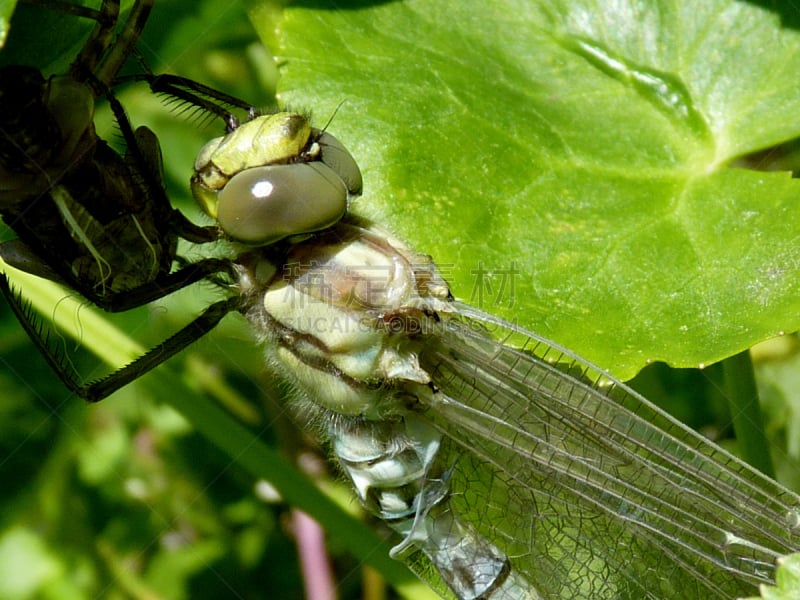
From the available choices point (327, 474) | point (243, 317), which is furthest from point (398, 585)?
point (243, 317)

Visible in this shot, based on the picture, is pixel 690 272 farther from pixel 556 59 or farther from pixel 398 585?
pixel 398 585

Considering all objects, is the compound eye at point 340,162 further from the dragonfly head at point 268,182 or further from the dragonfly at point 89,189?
the dragonfly at point 89,189

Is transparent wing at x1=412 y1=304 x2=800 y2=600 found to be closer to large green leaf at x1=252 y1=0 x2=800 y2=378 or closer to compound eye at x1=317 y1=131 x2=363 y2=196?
large green leaf at x1=252 y1=0 x2=800 y2=378

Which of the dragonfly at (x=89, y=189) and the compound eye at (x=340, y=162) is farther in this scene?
the compound eye at (x=340, y=162)

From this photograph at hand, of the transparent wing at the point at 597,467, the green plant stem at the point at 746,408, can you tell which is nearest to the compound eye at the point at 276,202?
the transparent wing at the point at 597,467

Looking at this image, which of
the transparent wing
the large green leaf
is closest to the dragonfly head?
the large green leaf

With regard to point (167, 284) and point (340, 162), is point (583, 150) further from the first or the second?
point (167, 284)
